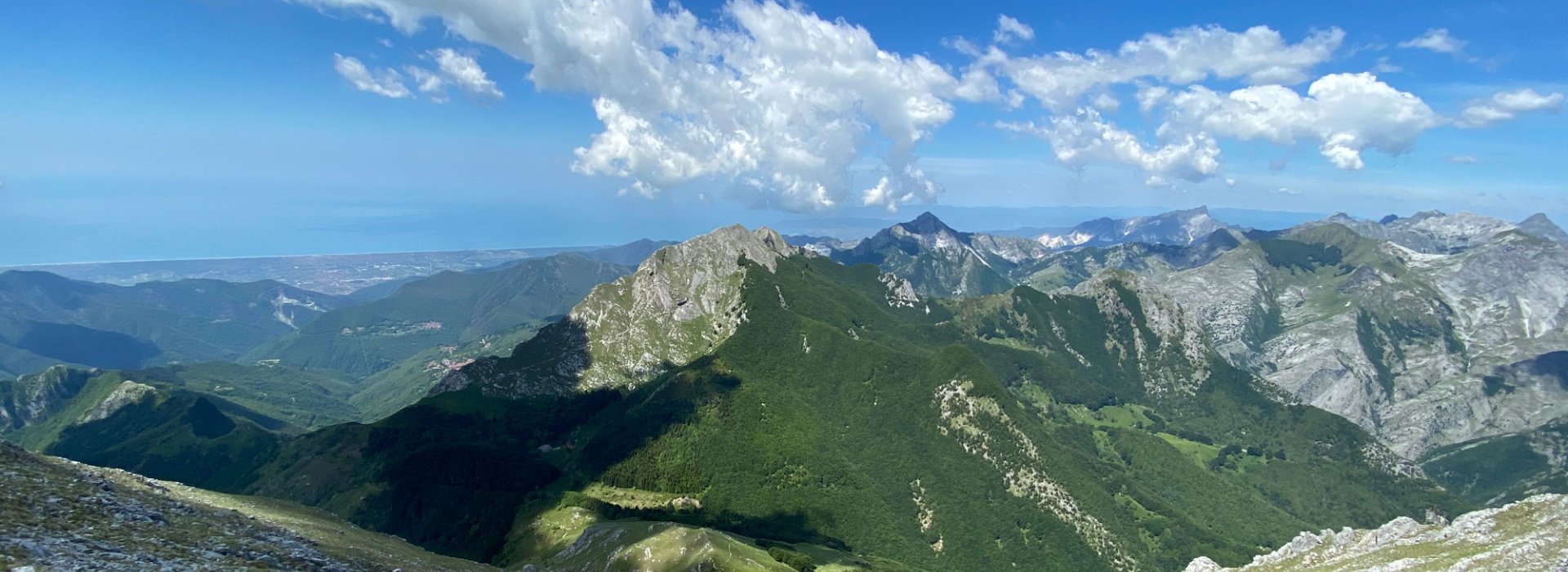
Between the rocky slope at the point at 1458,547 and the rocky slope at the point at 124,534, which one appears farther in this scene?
the rocky slope at the point at 1458,547

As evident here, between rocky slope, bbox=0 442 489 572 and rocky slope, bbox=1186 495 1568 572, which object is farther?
rocky slope, bbox=1186 495 1568 572

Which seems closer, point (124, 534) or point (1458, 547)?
point (124, 534)

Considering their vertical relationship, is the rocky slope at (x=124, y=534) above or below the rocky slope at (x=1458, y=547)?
above

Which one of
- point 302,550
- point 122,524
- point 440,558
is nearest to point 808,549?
point 440,558

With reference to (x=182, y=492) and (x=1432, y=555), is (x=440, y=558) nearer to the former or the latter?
(x=182, y=492)

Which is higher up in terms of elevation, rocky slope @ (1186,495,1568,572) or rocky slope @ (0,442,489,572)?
rocky slope @ (0,442,489,572)
